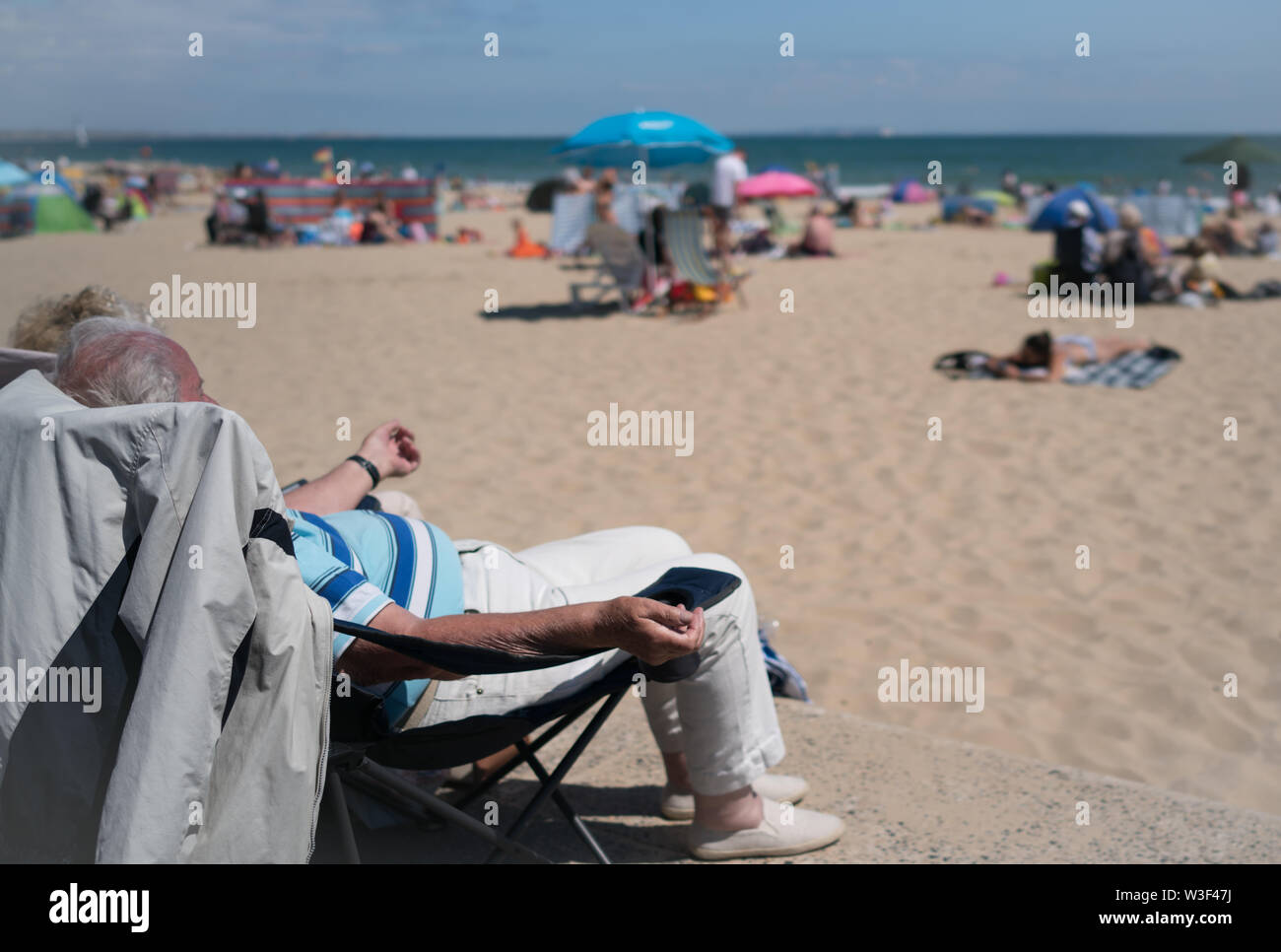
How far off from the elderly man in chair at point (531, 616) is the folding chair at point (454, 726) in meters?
0.04

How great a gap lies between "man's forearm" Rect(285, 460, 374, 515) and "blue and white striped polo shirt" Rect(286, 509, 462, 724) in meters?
0.28

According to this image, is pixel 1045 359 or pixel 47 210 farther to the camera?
pixel 47 210

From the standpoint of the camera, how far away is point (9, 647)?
1.47 metres

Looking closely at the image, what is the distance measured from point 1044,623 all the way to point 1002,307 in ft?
23.0

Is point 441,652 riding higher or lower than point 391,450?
lower

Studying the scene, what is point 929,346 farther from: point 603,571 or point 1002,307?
point 603,571

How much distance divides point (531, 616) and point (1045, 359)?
19.5ft

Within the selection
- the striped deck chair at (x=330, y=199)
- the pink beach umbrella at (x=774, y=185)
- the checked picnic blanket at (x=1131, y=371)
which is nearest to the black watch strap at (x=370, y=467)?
the checked picnic blanket at (x=1131, y=371)

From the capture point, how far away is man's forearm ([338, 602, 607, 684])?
175cm

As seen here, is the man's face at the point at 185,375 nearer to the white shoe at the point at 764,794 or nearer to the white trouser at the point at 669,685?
the white trouser at the point at 669,685

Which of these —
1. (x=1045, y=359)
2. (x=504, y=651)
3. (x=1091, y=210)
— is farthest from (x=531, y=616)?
(x=1091, y=210)

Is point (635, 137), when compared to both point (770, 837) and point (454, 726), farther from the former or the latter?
point (454, 726)

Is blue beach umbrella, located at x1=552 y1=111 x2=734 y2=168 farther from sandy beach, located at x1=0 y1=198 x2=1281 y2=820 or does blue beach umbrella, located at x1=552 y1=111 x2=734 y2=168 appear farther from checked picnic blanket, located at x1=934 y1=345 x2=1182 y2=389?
checked picnic blanket, located at x1=934 y1=345 x2=1182 y2=389

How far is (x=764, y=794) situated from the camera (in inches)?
97.3
